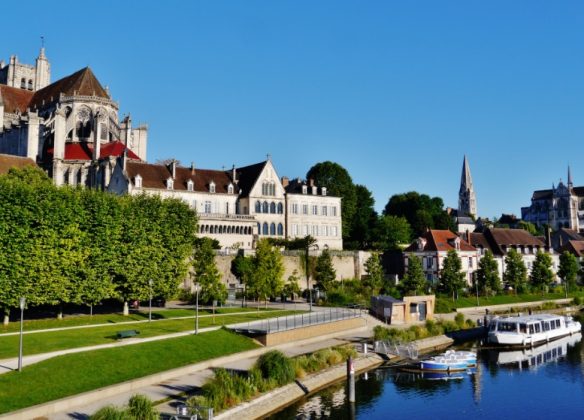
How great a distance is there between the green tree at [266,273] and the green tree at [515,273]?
38166mm

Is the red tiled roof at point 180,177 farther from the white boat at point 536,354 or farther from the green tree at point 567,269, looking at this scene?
the green tree at point 567,269

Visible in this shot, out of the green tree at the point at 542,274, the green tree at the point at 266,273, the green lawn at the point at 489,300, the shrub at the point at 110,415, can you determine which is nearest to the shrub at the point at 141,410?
the shrub at the point at 110,415

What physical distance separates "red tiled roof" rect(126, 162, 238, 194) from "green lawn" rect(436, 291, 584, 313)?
29966 mm

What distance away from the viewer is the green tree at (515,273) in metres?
76.6

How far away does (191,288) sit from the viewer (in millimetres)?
56375

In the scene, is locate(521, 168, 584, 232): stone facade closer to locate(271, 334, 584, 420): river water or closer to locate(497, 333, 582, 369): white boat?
locate(497, 333, 582, 369): white boat

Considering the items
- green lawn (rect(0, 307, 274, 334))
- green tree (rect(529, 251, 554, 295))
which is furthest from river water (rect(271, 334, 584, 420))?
green tree (rect(529, 251, 554, 295))

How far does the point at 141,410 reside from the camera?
21.1 m

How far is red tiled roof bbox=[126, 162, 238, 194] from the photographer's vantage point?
2731 inches

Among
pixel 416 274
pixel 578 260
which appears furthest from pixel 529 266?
pixel 416 274

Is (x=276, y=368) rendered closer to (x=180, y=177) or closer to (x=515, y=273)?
(x=180, y=177)

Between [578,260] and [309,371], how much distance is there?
76.0 metres

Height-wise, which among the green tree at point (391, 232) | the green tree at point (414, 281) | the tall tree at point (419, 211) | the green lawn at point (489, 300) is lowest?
the green lawn at point (489, 300)

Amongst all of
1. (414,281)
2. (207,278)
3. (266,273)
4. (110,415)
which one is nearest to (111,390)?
(110,415)
